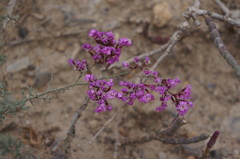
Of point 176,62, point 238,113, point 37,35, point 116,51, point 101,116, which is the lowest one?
point 238,113

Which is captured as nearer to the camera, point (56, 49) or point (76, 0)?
point (56, 49)

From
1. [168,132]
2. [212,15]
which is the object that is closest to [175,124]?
[168,132]

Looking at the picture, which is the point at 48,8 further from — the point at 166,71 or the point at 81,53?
the point at 166,71

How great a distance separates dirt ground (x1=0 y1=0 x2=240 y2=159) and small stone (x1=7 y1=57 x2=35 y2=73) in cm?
1

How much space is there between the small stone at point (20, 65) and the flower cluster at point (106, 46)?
1.51 metres

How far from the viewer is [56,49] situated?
4129mm

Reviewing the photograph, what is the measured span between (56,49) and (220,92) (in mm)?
2210

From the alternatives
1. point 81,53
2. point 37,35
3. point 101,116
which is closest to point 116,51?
point 101,116

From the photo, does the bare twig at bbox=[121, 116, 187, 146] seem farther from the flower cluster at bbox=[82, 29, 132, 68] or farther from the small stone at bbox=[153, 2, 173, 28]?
the small stone at bbox=[153, 2, 173, 28]

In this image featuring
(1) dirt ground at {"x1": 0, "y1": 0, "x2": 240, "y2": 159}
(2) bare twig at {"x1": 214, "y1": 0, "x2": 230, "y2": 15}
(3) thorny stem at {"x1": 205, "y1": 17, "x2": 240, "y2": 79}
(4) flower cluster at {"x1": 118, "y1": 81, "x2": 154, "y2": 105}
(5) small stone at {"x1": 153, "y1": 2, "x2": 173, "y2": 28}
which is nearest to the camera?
(3) thorny stem at {"x1": 205, "y1": 17, "x2": 240, "y2": 79}

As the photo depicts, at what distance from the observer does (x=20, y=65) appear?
3891 mm

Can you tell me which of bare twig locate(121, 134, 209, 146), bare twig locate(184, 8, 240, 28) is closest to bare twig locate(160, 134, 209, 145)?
bare twig locate(121, 134, 209, 146)

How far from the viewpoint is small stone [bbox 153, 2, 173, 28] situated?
166 inches

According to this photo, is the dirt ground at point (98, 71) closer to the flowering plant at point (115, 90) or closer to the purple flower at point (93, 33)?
the flowering plant at point (115, 90)
